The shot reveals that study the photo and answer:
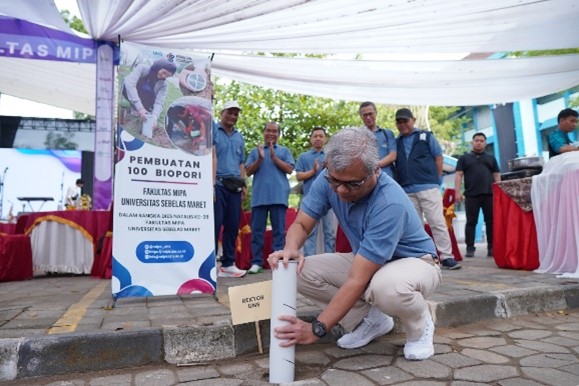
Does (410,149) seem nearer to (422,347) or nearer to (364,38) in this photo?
(364,38)

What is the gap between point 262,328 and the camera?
2.37 meters

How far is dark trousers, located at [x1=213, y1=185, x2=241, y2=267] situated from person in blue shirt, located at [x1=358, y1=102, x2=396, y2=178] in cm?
156

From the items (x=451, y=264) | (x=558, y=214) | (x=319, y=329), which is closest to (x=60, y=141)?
(x=451, y=264)

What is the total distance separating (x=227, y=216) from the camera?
4.45 m

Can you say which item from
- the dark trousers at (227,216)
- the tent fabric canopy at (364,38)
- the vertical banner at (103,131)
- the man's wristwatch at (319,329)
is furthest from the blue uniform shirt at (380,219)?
the vertical banner at (103,131)

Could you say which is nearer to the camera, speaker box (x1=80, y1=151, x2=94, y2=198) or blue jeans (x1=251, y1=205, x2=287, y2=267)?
blue jeans (x1=251, y1=205, x2=287, y2=267)

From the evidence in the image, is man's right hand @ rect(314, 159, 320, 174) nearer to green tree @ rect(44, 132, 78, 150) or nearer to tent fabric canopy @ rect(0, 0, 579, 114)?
tent fabric canopy @ rect(0, 0, 579, 114)

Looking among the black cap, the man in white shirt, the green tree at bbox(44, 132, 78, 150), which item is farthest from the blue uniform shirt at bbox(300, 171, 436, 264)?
the green tree at bbox(44, 132, 78, 150)

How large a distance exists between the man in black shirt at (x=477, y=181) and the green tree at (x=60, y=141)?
12.9 metres

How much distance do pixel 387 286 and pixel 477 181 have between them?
4329mm

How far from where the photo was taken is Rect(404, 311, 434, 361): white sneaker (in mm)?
2084

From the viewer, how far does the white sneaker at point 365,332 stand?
234cm

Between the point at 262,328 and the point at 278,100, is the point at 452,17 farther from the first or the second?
the point at 278,100

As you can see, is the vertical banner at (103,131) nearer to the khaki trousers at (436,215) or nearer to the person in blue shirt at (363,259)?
the khaki trousers at (436,215)
